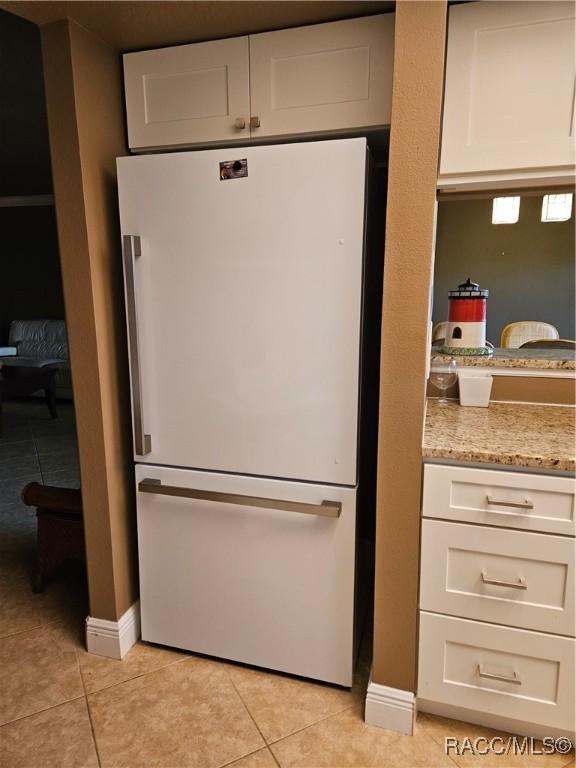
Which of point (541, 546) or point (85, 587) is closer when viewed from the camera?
point (541, 546)

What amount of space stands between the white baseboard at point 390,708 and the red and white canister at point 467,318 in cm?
121

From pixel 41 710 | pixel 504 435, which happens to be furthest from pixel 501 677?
pixel 41 710

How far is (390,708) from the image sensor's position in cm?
152

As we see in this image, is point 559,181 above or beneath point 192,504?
above

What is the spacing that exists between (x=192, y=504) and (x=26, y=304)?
6.28 meters

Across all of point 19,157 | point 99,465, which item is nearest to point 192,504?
point 99,465

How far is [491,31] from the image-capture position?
53.7 inches

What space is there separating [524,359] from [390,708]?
4.20 feet

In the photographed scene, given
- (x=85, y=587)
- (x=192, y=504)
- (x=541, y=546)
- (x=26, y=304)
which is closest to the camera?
(x=541, y=546)

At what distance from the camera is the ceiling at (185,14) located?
139 centimetres

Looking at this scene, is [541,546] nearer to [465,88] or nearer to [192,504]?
[192,504]

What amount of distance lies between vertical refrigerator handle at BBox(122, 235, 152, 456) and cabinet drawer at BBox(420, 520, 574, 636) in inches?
37.6

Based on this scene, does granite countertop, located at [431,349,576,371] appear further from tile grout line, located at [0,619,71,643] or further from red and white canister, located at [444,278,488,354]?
tile grout line, located at [0,619,71,643]

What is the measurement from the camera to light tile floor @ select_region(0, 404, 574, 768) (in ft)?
4.69
